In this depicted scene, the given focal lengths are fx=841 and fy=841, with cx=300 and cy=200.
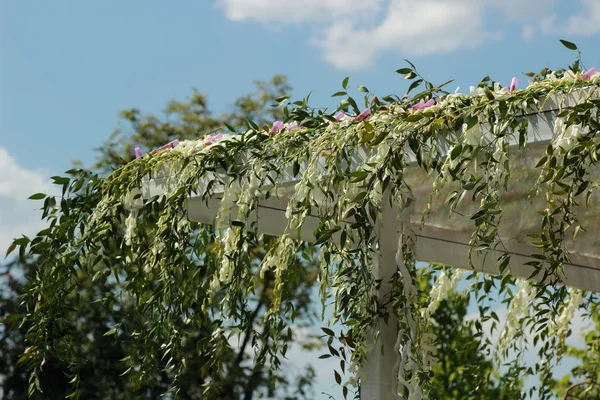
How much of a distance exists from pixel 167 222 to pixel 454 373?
21.5 feet

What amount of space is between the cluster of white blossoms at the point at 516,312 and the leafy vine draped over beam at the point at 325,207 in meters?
1.47

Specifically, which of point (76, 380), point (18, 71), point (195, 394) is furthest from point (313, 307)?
point (76, 380)

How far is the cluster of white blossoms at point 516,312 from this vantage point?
5305 millimetres

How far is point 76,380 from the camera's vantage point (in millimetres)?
3672

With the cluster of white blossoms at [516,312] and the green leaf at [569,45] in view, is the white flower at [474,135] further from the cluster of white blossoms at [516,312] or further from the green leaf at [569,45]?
the cluster of white blossoms at [516,312]

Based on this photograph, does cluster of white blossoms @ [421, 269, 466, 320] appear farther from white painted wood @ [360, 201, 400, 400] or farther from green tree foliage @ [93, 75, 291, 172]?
green tree foliage @ [93, 75, 291, 172]

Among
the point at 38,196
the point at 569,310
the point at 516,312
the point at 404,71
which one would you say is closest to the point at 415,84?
the point at 404,71

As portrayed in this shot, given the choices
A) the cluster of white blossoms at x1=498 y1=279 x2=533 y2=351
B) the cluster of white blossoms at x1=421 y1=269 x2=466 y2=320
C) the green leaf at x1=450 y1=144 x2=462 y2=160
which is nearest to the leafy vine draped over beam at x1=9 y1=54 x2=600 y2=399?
the green leaf at x1=450 y1=144 x2=462 y2=160

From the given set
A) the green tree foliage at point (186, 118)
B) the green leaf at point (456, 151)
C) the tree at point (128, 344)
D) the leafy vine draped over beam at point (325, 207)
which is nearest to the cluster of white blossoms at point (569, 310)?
the leafy vine draped over beam at point (325, 207)

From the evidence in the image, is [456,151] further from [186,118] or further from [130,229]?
[186,118]

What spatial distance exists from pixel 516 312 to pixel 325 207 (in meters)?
2.72

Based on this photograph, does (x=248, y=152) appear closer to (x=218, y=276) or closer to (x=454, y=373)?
(x=218, y=276)

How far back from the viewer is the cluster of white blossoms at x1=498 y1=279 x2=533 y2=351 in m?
5.30

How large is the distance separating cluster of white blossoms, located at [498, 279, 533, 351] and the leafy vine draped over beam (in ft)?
4.82
